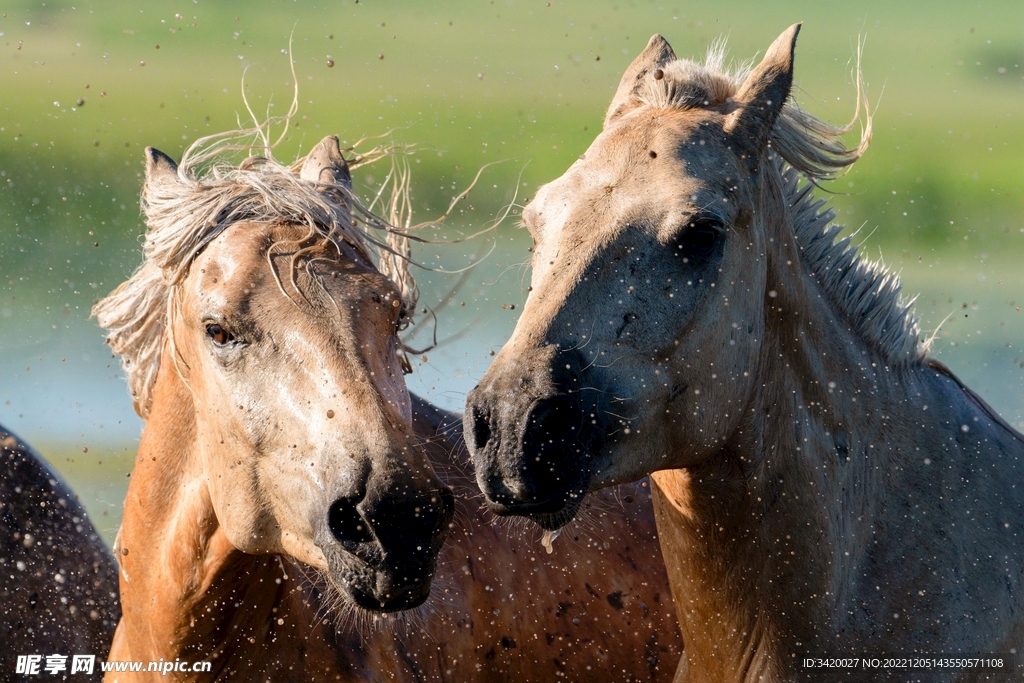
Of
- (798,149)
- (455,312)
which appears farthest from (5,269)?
(798,149)

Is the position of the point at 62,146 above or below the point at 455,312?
below

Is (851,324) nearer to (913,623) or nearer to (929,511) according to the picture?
(929,511)

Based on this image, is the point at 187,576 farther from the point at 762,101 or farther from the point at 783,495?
the point at 762,101

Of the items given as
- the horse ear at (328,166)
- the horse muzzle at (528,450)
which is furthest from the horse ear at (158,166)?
the horse muzzle at (528,450)

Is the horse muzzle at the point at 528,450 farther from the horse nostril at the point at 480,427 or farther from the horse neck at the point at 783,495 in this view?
the horse neck at the point at 783,495

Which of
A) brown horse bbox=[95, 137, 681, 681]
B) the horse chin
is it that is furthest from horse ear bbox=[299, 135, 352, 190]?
the horse chin

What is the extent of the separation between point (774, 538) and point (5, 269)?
10.0 m

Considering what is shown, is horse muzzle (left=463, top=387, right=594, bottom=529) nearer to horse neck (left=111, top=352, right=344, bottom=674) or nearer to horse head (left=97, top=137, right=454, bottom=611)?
horse head (left=97, top=137, right=454, bottom=611)

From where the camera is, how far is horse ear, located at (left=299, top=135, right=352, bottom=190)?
3.46 metres

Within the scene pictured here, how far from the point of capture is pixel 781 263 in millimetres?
2990

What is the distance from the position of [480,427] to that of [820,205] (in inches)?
55.4

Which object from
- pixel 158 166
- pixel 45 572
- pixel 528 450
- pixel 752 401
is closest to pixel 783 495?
pixel 752 401

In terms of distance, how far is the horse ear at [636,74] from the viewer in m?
3.23

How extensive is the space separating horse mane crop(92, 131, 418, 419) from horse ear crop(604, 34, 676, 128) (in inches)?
31.7
